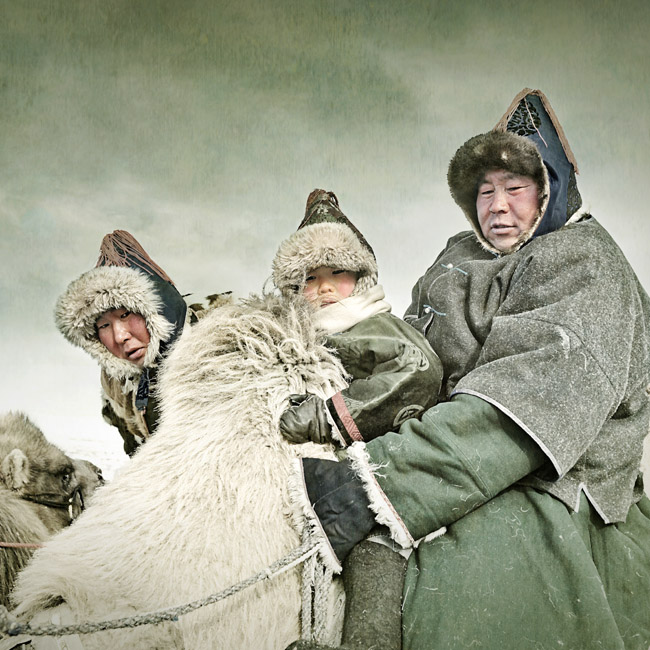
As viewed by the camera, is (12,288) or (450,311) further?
(12,288)

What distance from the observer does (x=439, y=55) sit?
257 cm

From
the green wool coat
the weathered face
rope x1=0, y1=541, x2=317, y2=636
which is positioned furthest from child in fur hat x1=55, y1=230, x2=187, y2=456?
the green wool coat

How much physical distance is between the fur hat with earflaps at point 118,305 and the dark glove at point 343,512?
811 mm

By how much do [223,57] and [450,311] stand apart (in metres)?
1.87

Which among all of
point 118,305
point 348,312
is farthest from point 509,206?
point 118,305

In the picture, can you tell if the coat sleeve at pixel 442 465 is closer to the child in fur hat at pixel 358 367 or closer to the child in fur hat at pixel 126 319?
the child in fur hat at pixel 358 367

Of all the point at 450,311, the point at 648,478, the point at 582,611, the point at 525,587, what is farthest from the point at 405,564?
the point at 648,478

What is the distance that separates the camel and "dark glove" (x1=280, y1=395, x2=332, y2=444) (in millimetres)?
651

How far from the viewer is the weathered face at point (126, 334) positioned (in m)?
1.82

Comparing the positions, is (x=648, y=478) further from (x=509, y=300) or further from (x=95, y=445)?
(x=95, y=445)

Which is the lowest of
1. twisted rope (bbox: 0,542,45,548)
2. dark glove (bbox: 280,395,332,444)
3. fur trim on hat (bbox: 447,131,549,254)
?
twisted rope (bbox: 0,542,45,548)

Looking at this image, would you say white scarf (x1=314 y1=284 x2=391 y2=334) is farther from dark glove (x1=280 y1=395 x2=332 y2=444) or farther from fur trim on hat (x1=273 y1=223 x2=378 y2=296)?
dark glove (x1=280 y1=395 x2=332 y2=444)

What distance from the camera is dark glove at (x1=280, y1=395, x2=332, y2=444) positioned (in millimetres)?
1259

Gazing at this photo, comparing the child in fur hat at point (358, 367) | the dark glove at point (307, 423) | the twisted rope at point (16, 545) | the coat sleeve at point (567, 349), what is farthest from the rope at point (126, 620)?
the coat sleeve at point (567, 349)
